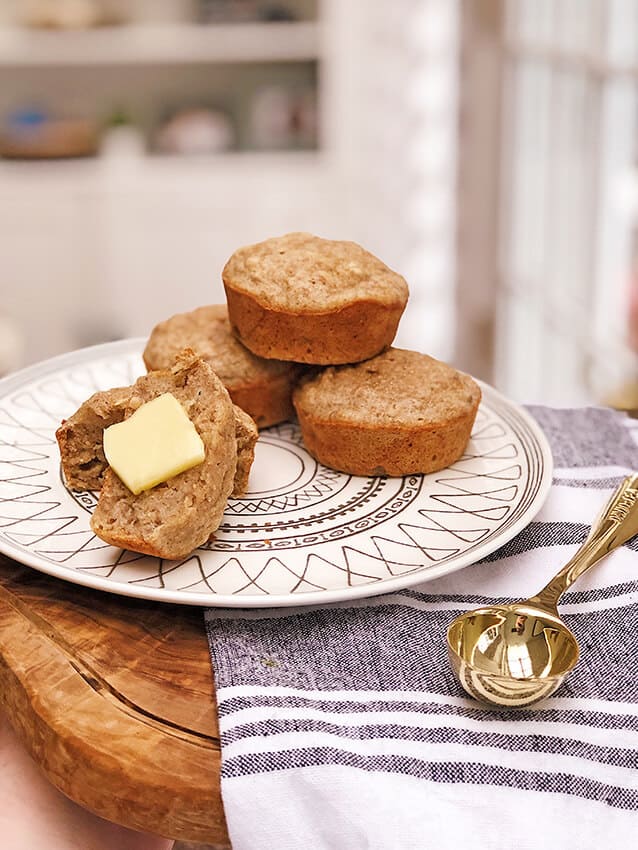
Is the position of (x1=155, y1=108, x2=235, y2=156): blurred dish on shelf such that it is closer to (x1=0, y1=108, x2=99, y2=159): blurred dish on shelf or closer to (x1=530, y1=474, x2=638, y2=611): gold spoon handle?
(x1=0, y1=108, x2=99, y2=159): blurred dish on shelf

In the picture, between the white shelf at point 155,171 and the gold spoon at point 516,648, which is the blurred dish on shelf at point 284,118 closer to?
the white shelf at point 155,171

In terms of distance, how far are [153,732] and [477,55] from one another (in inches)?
104

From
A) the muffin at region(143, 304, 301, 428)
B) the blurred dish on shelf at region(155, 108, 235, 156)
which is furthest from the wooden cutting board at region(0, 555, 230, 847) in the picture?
the blurred dish on shelf at region(155, 108, 235, 156)

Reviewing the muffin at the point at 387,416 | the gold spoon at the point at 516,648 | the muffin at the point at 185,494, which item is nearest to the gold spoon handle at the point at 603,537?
the gold spoon at the point at 516,648

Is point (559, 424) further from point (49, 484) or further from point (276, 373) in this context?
point (49, 484)

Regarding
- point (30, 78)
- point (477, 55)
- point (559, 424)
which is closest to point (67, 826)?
point (559, 424)

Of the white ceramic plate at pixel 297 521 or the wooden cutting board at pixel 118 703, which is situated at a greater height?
the white ceramic plate at pixel 297 521

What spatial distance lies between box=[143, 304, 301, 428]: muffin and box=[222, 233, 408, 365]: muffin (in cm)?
3

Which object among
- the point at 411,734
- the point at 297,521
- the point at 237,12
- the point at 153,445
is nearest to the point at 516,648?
the point at 411,734

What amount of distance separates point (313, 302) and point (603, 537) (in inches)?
14.4

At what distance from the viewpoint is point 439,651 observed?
2.46ft

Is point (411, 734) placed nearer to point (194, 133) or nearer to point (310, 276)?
point (310, 276)

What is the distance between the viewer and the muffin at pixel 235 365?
3.40 ft

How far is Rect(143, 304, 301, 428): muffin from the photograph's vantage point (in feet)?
3.40
